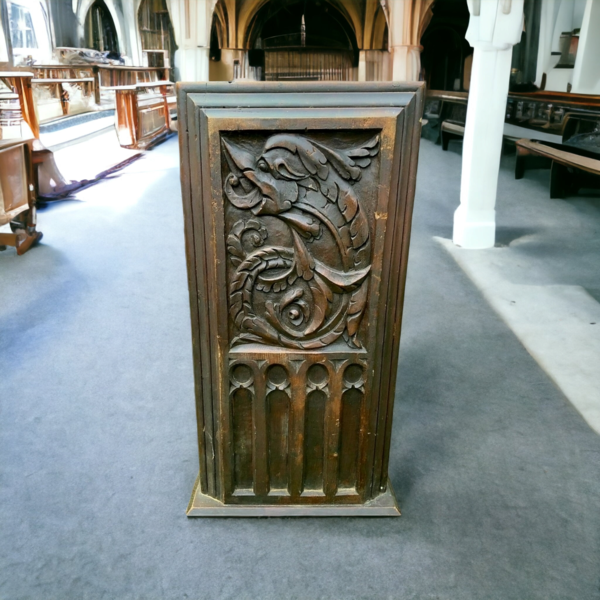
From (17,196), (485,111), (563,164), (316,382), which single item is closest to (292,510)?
(316,382)

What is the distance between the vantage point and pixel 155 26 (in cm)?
1897

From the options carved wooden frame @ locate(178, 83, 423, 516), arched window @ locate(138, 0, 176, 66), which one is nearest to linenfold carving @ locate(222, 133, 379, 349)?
carved wooden frame @ locate(178, 83, 423, 516)

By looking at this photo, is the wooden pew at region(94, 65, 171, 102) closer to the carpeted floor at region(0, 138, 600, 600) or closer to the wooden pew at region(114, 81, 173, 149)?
the wooden pew at region(114, 81, 173, 149)

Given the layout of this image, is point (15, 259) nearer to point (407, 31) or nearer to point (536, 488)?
point (536, 488)

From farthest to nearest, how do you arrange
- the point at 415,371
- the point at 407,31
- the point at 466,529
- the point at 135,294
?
the point at 407,31 < the point at 135,294 < the point at 415,371 < the point at 466,529

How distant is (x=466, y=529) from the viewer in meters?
2.04

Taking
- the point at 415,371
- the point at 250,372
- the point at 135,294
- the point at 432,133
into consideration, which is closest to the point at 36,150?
the point at 135,294

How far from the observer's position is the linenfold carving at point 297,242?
1.70 m

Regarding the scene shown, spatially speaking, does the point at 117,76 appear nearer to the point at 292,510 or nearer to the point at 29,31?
the point at 29,31

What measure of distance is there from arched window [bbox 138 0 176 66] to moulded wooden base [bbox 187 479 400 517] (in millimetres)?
18473

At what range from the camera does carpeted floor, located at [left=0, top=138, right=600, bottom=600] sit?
1.82 m

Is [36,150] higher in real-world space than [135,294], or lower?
higher

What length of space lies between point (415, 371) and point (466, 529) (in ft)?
3.92

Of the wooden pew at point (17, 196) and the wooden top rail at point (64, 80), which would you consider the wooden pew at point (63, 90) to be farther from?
the wooden pew at point (17, 196)
